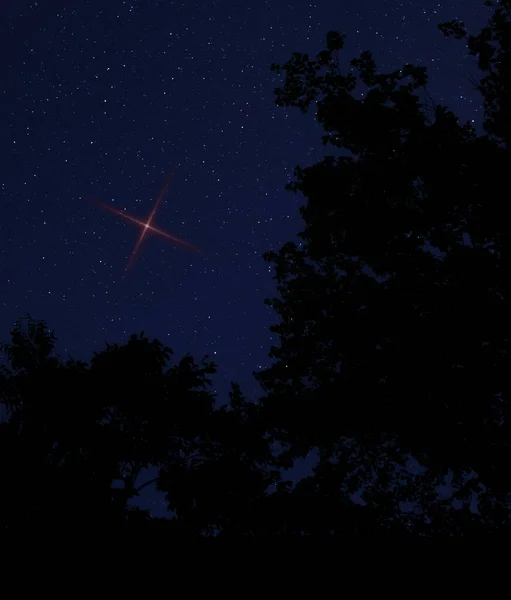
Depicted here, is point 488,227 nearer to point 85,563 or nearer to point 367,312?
point 367,312

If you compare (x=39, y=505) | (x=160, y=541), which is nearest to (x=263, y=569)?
(x=160, y=541)

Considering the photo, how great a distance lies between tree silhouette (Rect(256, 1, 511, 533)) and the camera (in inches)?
424

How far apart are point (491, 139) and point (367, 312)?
4049mm

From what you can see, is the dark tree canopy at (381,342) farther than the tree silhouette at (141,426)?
No

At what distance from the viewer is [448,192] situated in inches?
443

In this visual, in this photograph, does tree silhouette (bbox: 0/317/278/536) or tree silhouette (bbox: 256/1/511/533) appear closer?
tree silhouette (bbox: 256/1/511/533)

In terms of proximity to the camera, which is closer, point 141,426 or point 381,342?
point 381,342

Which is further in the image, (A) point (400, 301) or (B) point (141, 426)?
(B) point (141, 426)

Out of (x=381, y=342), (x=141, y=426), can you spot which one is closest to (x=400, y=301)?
(x=381, y=342)

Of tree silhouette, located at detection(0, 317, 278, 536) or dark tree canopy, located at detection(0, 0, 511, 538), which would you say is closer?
dark tree canopy, located at detection(0, 0, 511, 538)

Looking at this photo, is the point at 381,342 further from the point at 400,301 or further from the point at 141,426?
the point at 141,426

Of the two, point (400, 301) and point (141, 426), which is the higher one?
point (400, 301)

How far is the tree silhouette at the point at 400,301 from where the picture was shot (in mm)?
10781

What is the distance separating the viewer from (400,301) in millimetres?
11172
